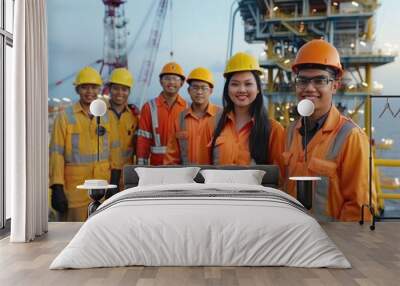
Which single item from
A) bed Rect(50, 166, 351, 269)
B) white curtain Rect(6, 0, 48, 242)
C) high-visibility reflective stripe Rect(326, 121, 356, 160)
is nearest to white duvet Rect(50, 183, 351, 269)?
bed Rect(50, 166, 351, 269)

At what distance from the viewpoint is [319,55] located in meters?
6.98

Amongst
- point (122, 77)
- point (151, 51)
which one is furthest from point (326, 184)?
point (122, 77)

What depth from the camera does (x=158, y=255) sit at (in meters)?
4.37

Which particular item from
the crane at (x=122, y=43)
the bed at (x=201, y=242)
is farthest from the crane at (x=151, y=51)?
the bed at (x=201, y=242)

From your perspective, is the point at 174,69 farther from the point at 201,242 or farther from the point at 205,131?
the point at 201,242

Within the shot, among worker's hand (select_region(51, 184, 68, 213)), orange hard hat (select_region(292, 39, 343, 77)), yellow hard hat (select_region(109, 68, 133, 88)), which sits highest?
orange hard hat (select_region(292, 39, 343, 77))

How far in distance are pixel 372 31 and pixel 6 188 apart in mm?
4721

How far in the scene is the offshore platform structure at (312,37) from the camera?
6996mm

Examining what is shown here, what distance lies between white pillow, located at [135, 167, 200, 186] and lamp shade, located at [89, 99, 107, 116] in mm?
832

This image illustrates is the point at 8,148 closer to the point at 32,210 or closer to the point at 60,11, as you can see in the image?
the point at 32,210

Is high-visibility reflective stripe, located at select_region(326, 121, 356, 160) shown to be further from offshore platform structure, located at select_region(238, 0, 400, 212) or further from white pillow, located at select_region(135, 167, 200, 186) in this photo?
white pillow, located at select_region(135, 167, 200, 186)

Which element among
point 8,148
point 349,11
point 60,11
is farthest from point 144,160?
point 349,11

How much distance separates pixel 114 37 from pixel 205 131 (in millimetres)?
1634

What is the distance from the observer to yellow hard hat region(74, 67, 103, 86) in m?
7.15
